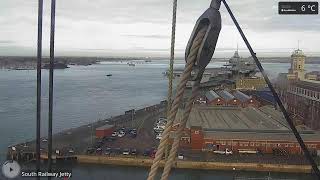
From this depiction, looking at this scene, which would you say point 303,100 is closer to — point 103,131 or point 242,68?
point 103,131

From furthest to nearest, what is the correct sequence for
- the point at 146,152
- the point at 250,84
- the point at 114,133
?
the point at 250,84 → the point at 114,133 → the point at 146,152

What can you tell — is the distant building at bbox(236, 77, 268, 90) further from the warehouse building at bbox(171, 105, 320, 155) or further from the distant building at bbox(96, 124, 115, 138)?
the distant building at bbox(96, 124, 115, 138)

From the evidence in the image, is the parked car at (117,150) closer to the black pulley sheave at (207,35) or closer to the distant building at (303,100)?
the distant building at (303,100)

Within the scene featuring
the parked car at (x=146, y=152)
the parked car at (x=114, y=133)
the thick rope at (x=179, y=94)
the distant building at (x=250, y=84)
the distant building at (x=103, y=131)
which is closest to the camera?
the thick rope at (x=179, y=94)

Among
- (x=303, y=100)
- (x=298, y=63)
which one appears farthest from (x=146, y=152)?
(x=298, y=63)

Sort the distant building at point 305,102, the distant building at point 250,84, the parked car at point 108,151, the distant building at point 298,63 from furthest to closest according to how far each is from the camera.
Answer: the distant building at point 250,84
the distant building at point 298,63
the distant building at point 305,102
the parked car at point 108,151

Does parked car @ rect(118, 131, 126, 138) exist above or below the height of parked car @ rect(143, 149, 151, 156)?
above

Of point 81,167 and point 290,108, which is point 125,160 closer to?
point 81,167

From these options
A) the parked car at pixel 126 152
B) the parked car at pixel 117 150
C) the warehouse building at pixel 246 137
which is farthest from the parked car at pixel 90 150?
the warehouse building at pixel 246 137

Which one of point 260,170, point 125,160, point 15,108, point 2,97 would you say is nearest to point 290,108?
point 260,170

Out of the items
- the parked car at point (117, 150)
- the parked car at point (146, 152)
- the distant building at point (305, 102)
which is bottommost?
the parked car at point (117, 150)

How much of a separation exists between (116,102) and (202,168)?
249 inches

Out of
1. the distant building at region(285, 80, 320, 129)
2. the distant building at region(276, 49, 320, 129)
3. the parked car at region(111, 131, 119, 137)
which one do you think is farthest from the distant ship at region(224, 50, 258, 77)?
the parked car at region(111, 131, 119, 137)

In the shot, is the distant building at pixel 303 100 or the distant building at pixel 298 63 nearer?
the distant building at pixel 303 100
